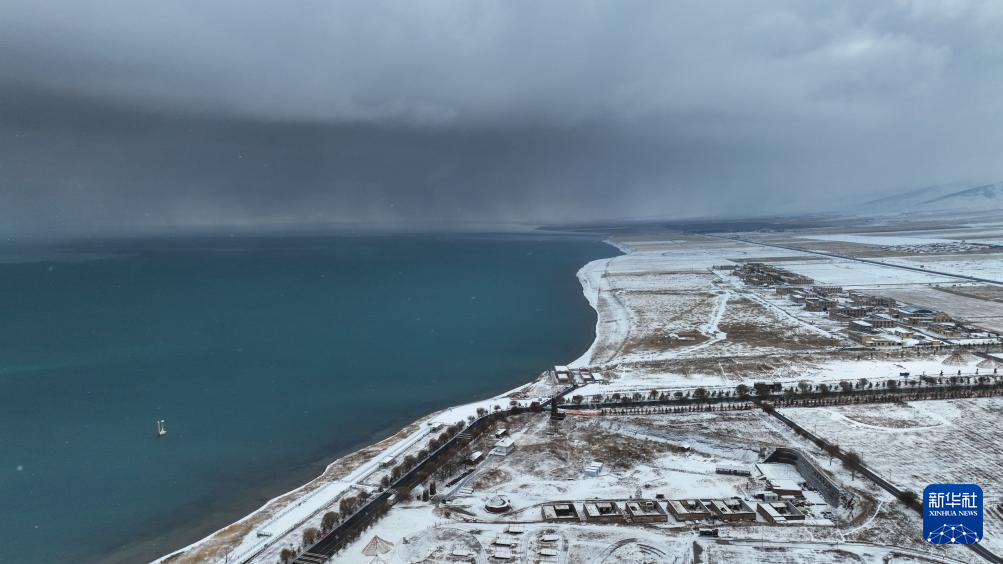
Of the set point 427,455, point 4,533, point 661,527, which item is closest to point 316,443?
point 427,455

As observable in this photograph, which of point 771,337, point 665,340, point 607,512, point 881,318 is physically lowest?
point 607,512

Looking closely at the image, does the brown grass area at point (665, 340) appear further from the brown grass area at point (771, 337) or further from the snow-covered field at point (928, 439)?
the snow-covered field at point (928, 439)

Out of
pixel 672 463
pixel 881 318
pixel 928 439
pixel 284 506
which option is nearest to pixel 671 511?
pixel 672 463

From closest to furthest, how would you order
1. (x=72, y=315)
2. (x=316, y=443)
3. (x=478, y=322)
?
(x=316, y=443) → (x=478, y=322) → (x=72, y=315)

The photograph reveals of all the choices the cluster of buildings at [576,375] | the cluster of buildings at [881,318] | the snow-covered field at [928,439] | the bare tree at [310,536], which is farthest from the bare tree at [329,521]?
the cluster of buildings at [881,318]

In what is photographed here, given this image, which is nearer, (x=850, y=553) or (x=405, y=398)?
(x=850, y=553)

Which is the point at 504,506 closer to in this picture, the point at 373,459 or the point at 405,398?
the point at 373,459

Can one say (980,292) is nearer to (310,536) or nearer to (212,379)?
(310,536)

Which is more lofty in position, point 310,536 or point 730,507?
point 310,536
